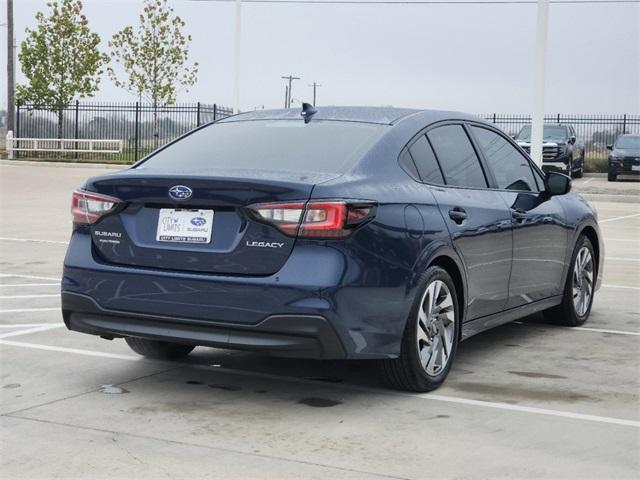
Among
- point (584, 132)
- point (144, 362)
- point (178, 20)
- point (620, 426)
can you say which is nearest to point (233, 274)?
point (144, 362)

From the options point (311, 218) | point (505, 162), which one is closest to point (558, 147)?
point (505, 162)

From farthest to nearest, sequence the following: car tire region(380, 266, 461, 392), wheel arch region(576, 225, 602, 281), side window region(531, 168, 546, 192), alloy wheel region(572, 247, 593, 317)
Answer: wheel arch region(576, 225, 602, 281) → alloy wheel region(572, 247, 593, 317) → side window region(531, 168, 546, 192) → car tire region(380, 266, 461, 392)

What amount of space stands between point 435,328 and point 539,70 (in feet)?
48.3

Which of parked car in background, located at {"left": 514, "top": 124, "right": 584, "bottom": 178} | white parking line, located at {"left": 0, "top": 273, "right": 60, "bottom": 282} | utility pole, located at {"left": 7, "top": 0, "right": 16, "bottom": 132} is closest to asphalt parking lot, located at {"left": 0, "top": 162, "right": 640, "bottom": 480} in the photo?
white parking line, located at {"left": 0, "top": 273, "right": 60, "bottom": 282}

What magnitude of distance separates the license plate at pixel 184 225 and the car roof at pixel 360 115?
1.28m

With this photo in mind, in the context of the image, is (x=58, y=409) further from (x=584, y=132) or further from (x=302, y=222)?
(x=584, y=132)

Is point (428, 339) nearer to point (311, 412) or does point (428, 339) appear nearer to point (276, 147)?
point (311, 412)

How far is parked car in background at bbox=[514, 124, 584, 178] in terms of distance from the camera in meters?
34.8

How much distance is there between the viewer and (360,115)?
21.6 feet

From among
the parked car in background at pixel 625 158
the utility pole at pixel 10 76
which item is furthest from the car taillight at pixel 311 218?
the utility pole at pixel 10 76

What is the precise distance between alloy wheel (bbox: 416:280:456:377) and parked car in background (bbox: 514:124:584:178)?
27448 millimetres

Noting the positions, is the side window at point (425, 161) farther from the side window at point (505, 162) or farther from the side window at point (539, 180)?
the side window at point (539, 180)

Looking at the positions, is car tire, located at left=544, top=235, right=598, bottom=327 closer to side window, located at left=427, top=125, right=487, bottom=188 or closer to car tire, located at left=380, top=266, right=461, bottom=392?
side window, located at left=427, top=125, right=487, bottom=188

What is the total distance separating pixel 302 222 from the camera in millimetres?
5352
